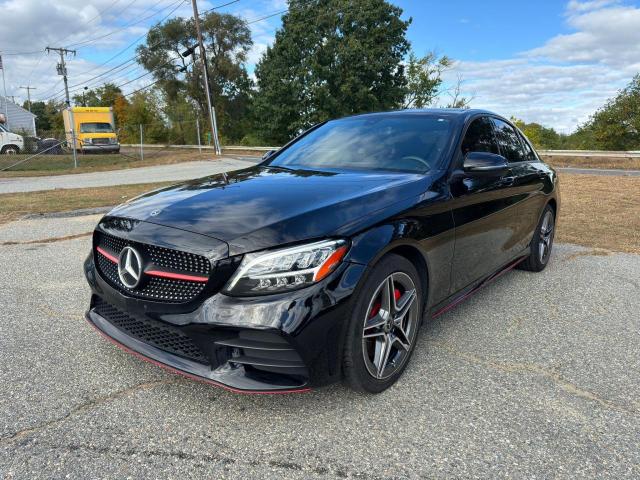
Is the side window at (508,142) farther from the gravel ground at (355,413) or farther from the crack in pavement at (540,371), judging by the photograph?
the crack in pavement at (540,371)

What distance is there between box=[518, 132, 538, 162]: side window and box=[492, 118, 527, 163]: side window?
4.3 inches

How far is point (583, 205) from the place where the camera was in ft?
29.8

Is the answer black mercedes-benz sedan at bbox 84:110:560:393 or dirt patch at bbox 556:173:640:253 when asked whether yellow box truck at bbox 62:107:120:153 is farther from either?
black mercedes-benz sedan at bbox 84:110:560:393

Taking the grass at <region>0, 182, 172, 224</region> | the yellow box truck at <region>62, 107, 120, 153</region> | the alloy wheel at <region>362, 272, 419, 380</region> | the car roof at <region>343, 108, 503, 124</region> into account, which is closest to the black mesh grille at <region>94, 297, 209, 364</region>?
the alloy wheel at <region>362, 272, 419, 380</region>

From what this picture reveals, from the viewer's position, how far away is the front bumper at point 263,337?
6.90ft

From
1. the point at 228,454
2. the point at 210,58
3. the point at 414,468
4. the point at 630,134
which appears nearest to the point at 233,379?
the point at 228,454

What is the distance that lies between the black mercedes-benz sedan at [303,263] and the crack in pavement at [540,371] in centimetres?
33

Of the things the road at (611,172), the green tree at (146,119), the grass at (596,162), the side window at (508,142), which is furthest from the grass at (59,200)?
Result: the green tree at (146,119)

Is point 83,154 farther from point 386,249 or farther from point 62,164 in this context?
point 386,249

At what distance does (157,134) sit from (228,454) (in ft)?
196

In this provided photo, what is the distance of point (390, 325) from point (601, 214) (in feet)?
23.6

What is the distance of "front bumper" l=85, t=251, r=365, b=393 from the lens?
82.8 inches

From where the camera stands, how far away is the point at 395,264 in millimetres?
2533

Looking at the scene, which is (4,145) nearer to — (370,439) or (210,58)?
(210,58)
